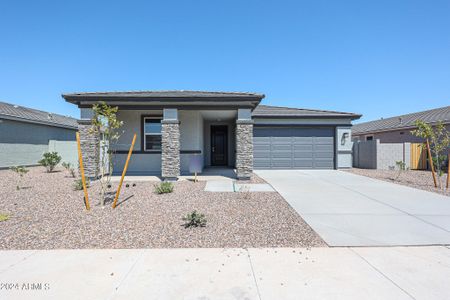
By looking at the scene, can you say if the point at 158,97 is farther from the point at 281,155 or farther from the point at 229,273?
the point at 281,155

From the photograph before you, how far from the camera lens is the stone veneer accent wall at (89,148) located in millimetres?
9109

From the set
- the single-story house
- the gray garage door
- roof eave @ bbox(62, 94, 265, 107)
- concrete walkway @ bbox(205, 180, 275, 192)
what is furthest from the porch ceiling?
the single-story house

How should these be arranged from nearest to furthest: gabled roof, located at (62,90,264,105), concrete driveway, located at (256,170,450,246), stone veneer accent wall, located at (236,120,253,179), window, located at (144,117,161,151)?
concrete driveway, located at (256,170,450,246)
gabled roof, located at (62,90,264,105)
stone veneer accent wall, located at (236,120,253,179)
window, located at (144,117,161,151)

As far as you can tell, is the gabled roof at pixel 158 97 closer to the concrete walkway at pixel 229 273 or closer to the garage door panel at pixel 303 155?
the garage door panel at pixel 303 155

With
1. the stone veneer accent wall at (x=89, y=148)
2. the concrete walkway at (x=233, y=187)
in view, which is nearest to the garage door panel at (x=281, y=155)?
the concrete walkway at (x=233, y=187)

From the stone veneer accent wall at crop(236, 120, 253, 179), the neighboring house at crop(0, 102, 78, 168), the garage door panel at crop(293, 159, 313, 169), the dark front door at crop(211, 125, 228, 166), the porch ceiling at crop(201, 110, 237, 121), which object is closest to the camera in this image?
the stone veneer accent wall at crop(236, 120, 253, 179)

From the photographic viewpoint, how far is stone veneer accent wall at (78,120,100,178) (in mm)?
9109

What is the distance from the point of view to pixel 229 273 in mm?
2859

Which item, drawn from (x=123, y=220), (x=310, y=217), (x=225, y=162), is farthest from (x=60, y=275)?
(x=225, y=162)

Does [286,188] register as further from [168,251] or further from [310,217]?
[168,251]

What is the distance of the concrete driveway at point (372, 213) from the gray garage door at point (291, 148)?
540 cm

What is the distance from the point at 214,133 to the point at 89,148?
7613 mm

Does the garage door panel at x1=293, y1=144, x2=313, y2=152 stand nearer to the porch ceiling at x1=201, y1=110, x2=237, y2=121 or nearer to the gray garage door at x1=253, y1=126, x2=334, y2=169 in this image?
the gray garage door at x1=253, y1=126, x2=334, y2=169

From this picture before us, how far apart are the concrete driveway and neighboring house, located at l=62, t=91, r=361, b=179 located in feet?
11.1
